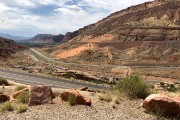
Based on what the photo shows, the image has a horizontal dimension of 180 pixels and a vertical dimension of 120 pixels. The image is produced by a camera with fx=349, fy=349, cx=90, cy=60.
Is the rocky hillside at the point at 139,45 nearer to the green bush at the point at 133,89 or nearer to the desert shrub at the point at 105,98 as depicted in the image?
the green bush at the point at 133,89

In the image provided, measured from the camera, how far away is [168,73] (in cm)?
8100

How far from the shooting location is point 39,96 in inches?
653

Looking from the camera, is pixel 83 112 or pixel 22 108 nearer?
pixel 83 112

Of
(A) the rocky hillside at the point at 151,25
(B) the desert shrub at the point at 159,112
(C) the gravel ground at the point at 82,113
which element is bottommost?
(C) the gravel ground at the point at 82,113

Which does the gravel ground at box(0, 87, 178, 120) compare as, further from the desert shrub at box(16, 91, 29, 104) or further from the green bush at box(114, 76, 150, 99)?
the green bush at box(114, 76, 150, 99)

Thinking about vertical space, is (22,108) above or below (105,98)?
below

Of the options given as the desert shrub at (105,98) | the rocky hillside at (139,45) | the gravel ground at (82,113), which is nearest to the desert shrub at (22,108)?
the gravel ground at (82,113)

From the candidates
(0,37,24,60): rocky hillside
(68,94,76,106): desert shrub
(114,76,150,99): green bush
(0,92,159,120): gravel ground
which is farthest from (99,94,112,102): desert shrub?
(0,37,24,60): rocky hillside

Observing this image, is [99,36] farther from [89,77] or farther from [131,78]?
[131,78]

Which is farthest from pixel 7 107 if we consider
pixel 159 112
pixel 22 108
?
pixel 159 112

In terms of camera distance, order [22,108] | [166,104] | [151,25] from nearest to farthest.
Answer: [166,104], [22,108], [151,25]

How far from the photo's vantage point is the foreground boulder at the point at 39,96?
16.5 m

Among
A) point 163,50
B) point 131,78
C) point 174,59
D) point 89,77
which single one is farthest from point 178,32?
point 131,78

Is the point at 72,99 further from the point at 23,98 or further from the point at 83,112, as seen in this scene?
the point at 23,98
